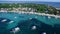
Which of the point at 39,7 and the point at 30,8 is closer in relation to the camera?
the point at 30,8

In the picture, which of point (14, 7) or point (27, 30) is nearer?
point (27, 30)

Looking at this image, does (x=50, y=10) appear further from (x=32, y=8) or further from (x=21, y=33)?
(x=21, y=33)

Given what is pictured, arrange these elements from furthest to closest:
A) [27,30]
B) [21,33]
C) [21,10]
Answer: [21,10] → [27,30] → [21,33]

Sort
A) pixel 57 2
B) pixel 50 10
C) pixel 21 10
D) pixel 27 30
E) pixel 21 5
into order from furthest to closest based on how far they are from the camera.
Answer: pixel 57 2, pixel 21 5, pixel 21 10, pixel 50 10, pixel 27 30

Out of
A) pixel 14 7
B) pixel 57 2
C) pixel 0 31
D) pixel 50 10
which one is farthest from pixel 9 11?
pixel 0 31

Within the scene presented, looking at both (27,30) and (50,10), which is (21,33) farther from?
(50,10)

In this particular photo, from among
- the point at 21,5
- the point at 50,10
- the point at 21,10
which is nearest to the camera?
the point at 50,10

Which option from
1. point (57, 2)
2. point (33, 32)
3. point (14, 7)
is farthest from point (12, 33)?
point (57, 2)

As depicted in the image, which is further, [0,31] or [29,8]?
[29,8]

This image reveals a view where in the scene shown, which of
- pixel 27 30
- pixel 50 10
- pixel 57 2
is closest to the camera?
pixel 27 30
